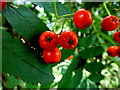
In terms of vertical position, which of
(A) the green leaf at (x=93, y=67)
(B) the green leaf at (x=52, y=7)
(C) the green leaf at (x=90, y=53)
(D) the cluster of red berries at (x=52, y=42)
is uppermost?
(B) the green leaf at (x=52, y=7)

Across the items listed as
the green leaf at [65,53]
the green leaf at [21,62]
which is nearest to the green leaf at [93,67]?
the green leaf at [65,53]

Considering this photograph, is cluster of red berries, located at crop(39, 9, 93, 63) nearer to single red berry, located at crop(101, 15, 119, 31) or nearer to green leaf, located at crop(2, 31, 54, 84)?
green leaf, located at crop(2, 31, 54, 84)

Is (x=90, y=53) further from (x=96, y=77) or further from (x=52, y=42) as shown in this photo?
(x=52, y=42)

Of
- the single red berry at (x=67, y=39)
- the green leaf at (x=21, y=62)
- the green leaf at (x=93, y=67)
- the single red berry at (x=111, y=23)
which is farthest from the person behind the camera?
the green leaf at (x=93, y=67)

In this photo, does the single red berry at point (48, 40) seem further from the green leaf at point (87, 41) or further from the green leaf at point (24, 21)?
the green leaf at point (87, 41)

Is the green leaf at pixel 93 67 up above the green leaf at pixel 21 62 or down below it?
below

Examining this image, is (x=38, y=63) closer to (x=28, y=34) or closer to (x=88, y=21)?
(x=28, y=34)

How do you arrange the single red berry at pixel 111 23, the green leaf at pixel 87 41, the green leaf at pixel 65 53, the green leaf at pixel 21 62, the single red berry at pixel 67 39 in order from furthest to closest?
1. the green leaf at pixel 87 41
2. the green leaf at pixel 65 53
3. the single red berry at pixel 111 23
4. the single red berry at pixel 67 39
5. the green leaf at pixel 21 62
